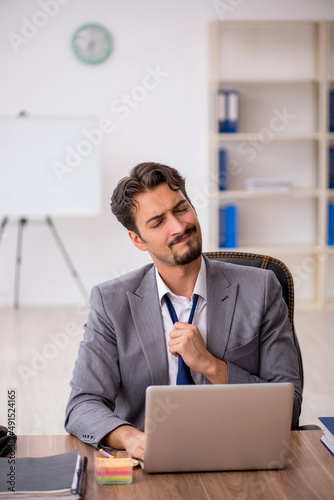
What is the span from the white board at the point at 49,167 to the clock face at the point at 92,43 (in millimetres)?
650

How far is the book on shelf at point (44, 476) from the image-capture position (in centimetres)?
115

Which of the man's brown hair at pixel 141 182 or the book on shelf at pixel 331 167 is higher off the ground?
the book on shelf at pixel 331 167

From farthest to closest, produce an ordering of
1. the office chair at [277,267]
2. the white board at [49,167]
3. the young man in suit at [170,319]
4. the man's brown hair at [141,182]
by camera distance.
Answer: the white board at [49,167] → the office chair at [277,267] → the man's brown hair at [141,182] → the young man in suit at [170,319]

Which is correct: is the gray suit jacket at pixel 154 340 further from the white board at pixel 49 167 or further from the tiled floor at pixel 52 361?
the white board at pixel 49 167

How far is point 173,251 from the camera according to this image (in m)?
1.74

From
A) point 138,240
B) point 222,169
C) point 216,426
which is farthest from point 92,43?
point 216,426

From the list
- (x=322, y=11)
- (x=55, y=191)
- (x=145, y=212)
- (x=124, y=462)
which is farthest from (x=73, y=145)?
(x=124, y=462)

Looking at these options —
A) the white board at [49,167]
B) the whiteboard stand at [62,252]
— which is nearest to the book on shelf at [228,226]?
the white board at [49,167]

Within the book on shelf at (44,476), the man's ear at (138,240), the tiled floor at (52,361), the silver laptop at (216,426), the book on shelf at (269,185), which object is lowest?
the tiled floor at (52,361)

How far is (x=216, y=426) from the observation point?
48.1 inches

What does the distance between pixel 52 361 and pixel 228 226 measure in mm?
2041

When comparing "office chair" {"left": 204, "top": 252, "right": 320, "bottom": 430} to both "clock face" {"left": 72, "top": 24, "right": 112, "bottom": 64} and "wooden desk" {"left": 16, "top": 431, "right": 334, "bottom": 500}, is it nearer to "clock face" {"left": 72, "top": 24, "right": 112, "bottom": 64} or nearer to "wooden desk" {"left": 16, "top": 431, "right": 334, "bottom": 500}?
"wooden desk" {"left": 16, "top": 431, "right": 334, "bottom": 500}

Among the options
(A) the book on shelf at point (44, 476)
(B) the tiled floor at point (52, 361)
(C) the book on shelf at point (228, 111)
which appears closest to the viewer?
(A) the book on shelf at point (44, 476)

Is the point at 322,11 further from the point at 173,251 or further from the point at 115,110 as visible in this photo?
the point at 173,251
